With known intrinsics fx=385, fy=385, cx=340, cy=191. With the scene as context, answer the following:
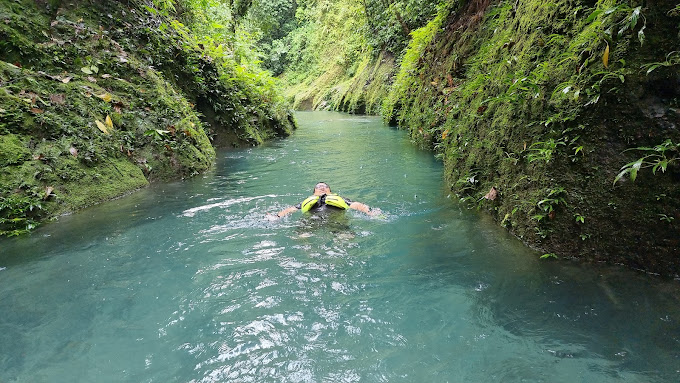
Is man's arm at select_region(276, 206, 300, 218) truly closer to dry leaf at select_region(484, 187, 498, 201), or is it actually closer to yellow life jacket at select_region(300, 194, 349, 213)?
yellow life jacket at select_region(300, 194, 349, 213)

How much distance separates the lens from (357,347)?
2.82 meters

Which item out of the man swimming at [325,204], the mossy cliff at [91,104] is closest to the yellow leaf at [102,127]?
the mossy cliff at [91,104]

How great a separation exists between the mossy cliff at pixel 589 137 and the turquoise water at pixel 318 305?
0.32m

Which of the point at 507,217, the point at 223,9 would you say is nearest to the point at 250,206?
the point at 507,217

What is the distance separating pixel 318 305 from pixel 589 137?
3.01 meters

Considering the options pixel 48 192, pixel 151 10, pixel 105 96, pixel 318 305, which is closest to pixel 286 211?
pixel 318 305

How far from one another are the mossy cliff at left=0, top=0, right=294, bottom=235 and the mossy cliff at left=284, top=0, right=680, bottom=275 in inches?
240

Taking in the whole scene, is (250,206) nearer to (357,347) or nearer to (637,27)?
(357,347)

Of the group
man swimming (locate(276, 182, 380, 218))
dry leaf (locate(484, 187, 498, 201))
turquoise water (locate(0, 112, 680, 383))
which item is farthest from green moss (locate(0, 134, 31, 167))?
dry leaf (locate(484, 187, 498, 201))

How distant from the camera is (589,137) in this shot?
3695mm

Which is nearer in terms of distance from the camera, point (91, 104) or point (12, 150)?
point (12, 150)

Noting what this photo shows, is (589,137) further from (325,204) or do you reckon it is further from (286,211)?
(286,211)

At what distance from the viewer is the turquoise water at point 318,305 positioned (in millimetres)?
2609

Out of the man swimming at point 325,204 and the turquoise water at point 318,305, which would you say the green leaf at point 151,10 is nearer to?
the turquoise water at point 318,305
